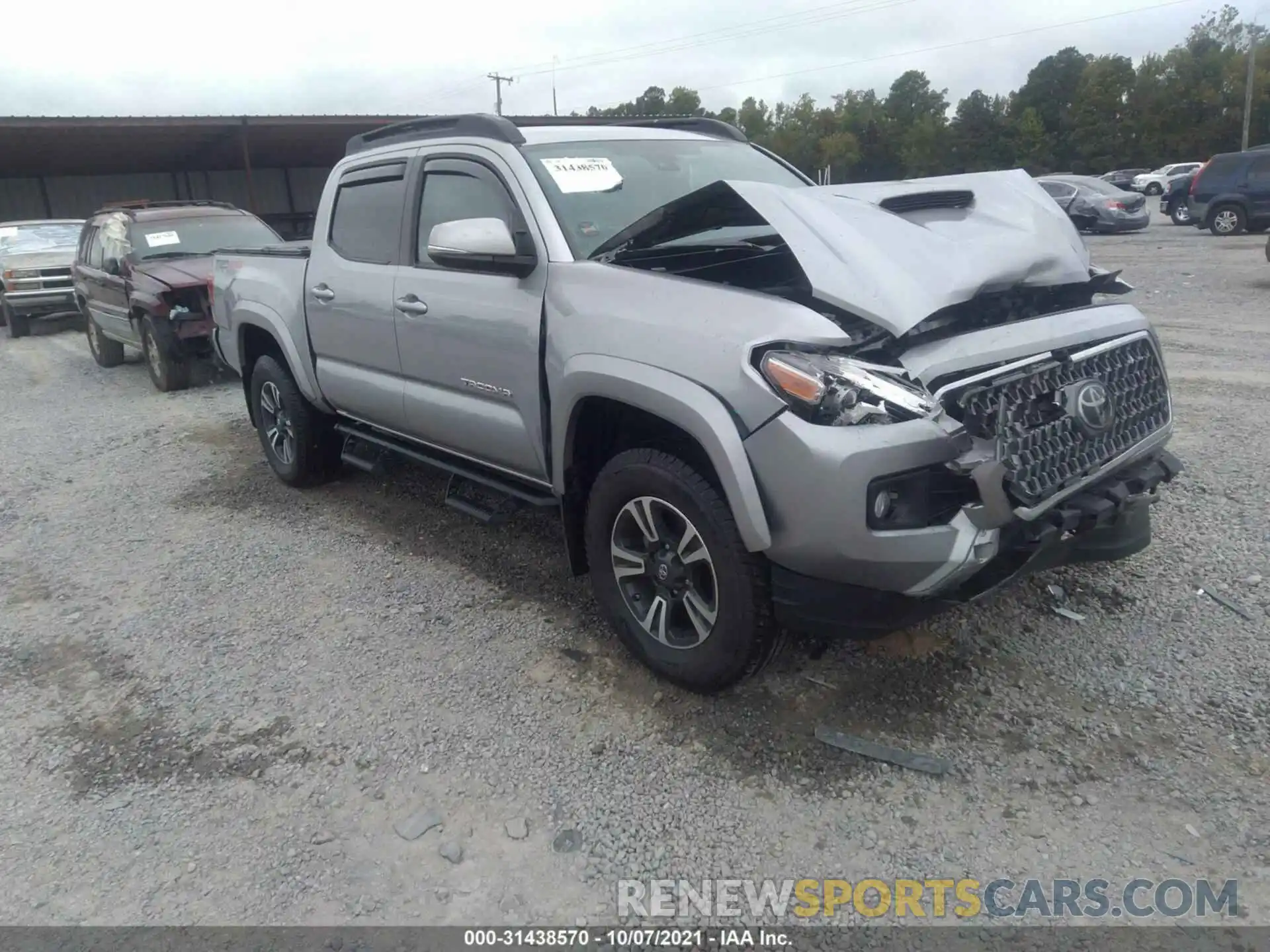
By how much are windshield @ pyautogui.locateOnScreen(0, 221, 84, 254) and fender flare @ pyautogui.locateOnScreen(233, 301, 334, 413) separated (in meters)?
10.9

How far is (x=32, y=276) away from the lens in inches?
551

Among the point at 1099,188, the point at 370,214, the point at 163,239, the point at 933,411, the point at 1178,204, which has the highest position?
the point at 370,214

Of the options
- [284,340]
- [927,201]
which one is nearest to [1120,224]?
[927,201]

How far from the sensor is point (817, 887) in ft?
7.98

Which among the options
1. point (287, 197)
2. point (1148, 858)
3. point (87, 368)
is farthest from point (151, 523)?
point (287, 197)

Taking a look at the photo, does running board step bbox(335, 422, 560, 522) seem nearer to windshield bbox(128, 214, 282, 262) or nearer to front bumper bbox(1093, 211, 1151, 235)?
windshield bbox(128, 214, 282, 262)

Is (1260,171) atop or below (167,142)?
below

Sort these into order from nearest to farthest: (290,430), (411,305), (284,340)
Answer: (411,305)
(284,340)
(290,430)

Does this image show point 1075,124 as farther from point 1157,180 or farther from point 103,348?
point 103,348

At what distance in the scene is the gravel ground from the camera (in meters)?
2.52

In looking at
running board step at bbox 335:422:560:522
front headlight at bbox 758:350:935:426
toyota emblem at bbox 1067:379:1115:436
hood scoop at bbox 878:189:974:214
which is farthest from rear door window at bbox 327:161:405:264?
toyota emblem at bbox 1067:379:1115:436

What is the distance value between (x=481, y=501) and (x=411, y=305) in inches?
54.0

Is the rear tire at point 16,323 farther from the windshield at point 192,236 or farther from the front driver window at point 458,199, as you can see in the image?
the front driver window at point 458,199

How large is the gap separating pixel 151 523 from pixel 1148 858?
5210mm
